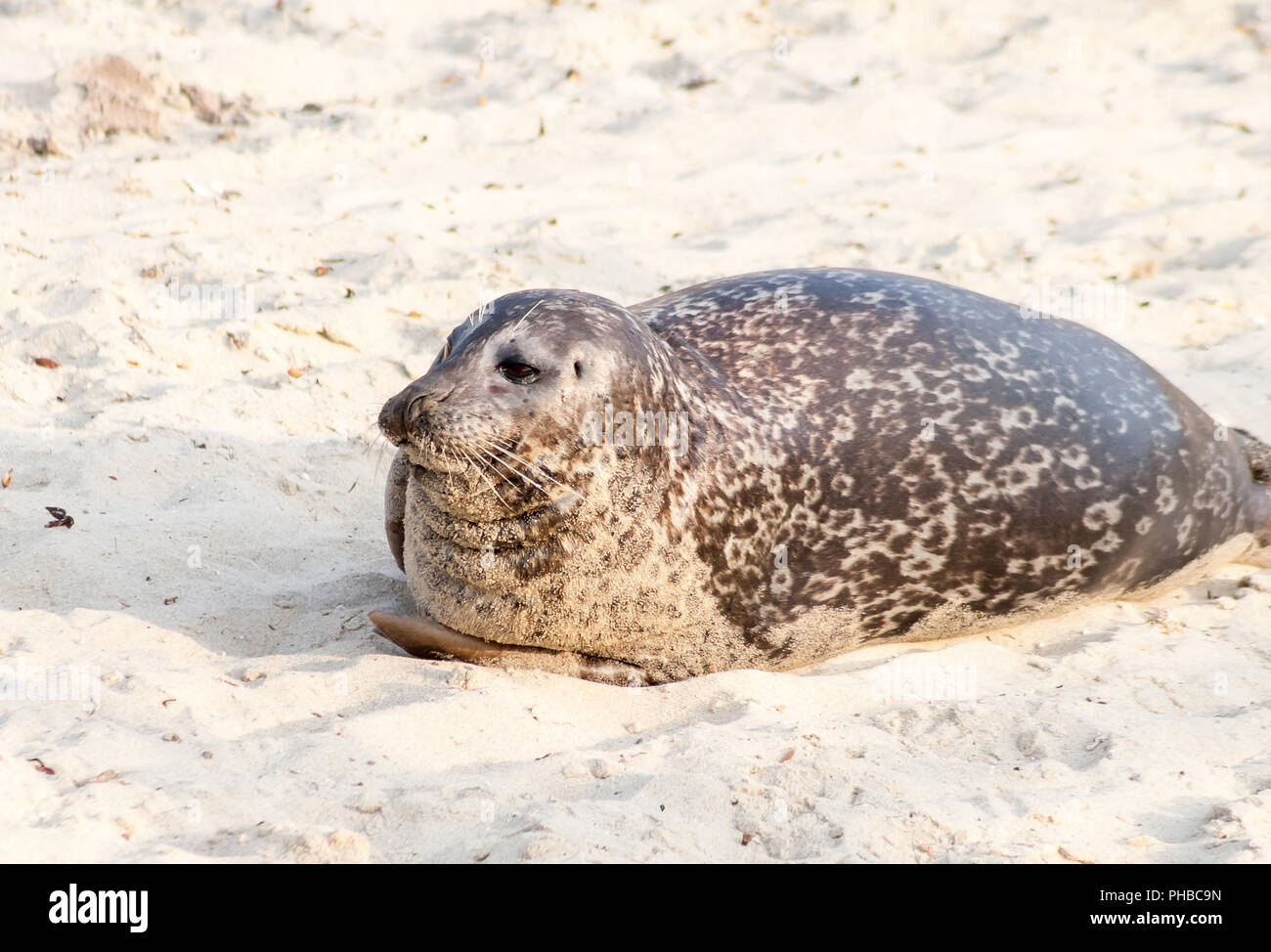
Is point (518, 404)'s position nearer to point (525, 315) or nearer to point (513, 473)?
point (513, 473)

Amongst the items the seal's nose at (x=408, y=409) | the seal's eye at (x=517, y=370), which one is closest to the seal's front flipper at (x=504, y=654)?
the seal's nose at (x=408, y=409)

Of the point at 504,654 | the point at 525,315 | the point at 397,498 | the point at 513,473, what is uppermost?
the point at 525,315

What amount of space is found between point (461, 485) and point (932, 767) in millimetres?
→ 1520

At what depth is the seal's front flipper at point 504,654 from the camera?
407cm

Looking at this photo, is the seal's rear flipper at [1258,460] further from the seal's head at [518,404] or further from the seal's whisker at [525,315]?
the seal's whisker at [525,315]

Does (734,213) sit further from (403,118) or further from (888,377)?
(888,377)

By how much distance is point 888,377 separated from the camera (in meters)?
4.40

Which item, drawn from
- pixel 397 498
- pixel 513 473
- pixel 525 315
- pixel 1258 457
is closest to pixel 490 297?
pixel 397 498

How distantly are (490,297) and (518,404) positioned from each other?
3.11m

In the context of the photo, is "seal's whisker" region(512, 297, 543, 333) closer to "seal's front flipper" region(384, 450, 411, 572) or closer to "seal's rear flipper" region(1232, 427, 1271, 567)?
"seal's front flipper" region(384, 450, 411, 572)

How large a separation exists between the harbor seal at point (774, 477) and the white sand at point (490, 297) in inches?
7.5

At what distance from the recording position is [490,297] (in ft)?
22.1
